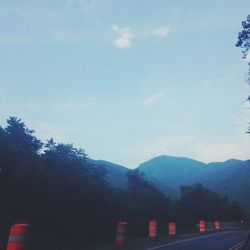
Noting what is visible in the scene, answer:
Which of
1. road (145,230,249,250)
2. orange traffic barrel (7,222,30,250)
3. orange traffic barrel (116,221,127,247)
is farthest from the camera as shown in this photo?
orange traffic barrel (116,221,127,247)

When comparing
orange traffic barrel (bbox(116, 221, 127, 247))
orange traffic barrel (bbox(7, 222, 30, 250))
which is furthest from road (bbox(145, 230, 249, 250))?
orange traffic barrel (bbox(7, 222, 30, 250))

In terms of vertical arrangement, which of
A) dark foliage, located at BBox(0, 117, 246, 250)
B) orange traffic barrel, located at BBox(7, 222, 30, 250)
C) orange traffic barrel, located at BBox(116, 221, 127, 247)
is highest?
dark foliage, located at BBox(0, 117, 246, 250)

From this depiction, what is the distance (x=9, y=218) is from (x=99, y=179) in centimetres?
1454

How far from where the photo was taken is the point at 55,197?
22.2m

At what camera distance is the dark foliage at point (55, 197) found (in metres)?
20.0

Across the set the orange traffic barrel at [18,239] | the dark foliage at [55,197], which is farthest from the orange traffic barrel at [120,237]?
the orange traffic barrel at [18,239]

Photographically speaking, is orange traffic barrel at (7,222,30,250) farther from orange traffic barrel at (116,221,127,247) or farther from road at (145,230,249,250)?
road at (145,230,249,250)

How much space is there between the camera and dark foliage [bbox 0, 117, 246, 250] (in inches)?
786

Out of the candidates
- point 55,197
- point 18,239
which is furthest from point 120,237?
point 18,239

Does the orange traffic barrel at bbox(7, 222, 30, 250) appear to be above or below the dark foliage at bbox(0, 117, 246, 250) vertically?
below

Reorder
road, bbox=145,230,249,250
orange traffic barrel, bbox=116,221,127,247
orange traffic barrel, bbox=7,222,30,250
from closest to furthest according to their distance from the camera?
1. orange traffic barrel, bbox=7,222,30,250
2. road, bbox=145,230,249,250
3. orange traffic barrel, bbox=116,221,127,247

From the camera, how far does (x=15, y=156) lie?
2130 cm

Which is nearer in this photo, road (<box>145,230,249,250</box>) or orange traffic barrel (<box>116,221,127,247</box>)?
road (<box>145,230,249,250</box>)

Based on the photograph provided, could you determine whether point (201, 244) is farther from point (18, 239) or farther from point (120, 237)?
point (18, 239)
